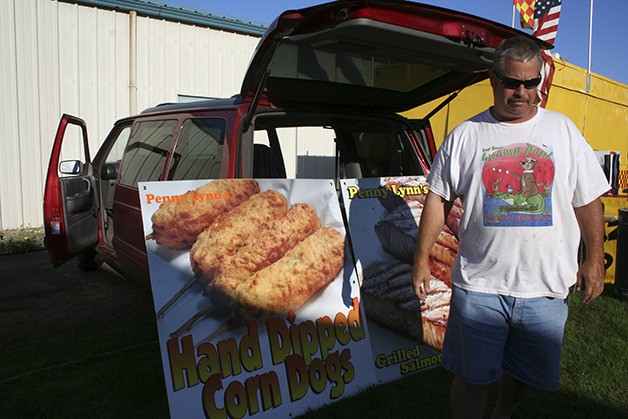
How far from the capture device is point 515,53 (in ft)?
6.67

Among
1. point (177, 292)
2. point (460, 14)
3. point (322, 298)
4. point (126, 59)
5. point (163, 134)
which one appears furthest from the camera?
point (126, 59)

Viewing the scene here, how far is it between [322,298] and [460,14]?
1.75 meters

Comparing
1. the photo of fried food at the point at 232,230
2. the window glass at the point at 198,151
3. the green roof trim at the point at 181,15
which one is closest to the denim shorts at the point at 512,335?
the photo of fried food at the point at 232,230

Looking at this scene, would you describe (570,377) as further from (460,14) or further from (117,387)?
(117,387)

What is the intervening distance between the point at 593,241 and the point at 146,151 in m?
3.50

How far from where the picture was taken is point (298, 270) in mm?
2758

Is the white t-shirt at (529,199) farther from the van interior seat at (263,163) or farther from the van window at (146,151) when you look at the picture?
the van window at (146,151)

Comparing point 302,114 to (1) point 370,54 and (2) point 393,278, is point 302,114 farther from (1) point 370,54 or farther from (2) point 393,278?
(2) point 393,278

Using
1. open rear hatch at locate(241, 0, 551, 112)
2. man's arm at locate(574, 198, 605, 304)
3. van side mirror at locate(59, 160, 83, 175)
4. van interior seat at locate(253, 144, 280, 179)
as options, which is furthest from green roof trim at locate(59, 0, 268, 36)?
man's arm at locate(574, 198, 605, 304)

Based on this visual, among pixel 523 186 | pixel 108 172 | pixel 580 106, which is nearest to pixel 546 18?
pixel 580 106

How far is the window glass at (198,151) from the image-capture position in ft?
11.0

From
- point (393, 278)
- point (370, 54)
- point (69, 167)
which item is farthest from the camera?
point (69, 167)

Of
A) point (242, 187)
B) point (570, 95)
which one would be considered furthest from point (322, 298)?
point (570, 95)

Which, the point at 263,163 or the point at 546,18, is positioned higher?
the point at 546,18
